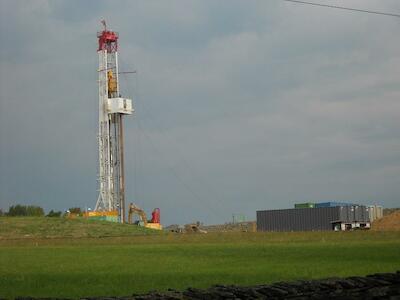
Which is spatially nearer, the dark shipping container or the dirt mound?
the dirt mound

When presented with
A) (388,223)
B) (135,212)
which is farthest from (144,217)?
(388,223)

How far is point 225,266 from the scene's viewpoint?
33.3 metres

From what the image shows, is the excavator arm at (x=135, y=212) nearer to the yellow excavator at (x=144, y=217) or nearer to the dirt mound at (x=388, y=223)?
the yellow excavator at (x=144, y=217)

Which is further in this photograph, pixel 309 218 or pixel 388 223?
pixel 309 218

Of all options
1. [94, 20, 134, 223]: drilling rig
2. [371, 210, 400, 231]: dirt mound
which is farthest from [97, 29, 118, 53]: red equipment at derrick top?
[371, 210, 400, 231]: dirt mound

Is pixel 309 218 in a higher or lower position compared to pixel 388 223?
higher

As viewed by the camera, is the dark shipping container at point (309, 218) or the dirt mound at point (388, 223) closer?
the dirt mound at point (388, 223)

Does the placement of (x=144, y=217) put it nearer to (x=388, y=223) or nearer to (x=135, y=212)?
(x=135, y=212)

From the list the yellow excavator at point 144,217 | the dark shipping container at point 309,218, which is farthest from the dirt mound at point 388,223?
the yellow excavator at point 144,217

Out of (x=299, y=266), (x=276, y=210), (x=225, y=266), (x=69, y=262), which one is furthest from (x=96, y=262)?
(x=276, y=210)

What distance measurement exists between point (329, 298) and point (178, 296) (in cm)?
342

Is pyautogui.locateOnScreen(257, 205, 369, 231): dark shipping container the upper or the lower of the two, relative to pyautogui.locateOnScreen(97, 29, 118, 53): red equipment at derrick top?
lower

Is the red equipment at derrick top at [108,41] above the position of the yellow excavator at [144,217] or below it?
above

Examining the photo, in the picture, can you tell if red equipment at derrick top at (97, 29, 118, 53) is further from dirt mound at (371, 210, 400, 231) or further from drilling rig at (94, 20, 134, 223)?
dirt mound at (371, 210, 400, 231)
